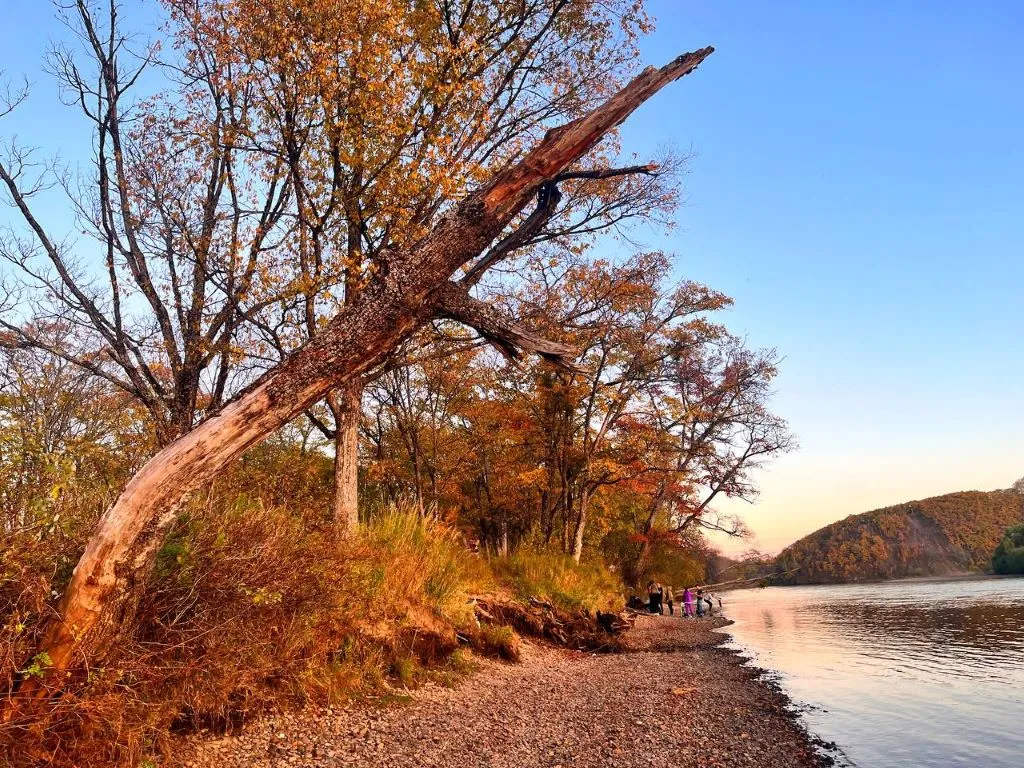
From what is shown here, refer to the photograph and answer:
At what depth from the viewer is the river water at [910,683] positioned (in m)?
7.60

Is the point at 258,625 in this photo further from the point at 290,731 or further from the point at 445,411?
the point at 445,411

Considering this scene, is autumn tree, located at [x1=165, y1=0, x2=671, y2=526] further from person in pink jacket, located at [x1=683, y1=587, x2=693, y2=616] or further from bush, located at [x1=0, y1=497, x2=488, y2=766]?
person in pink jacket, located at [x1=683, y1=587, x2=693, y2=616]

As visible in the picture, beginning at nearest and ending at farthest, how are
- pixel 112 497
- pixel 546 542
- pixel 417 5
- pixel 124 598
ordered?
pixel 124 598 → pixel 112 497 → pixel 417 5 → pixel 546 542

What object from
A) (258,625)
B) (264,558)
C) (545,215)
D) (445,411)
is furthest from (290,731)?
(445,411)

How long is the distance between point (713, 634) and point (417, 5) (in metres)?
19.6

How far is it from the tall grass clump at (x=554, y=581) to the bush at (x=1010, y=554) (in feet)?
187

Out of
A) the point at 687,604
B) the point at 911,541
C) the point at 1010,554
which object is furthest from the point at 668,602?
the point at 911,541

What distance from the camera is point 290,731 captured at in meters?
5.59

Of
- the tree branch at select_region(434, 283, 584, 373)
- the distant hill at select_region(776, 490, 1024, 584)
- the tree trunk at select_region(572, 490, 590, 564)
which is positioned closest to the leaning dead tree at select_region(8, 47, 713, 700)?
the tree branch at select_region(434, 283, 584, 373)

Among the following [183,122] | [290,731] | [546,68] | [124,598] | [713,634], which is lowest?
[713,634]

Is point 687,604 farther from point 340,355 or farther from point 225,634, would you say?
point 340,355

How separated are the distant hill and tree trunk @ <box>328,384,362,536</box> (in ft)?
246

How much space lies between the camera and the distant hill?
68.1m

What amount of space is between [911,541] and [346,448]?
78.6 meters
